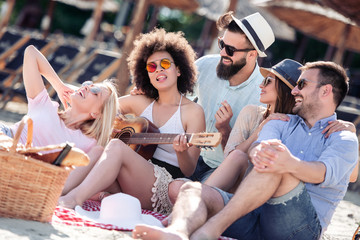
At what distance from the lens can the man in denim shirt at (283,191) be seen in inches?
126

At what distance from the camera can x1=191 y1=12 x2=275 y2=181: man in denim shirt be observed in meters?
4.91

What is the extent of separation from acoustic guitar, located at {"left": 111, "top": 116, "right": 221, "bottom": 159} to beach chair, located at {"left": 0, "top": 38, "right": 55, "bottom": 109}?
523 cm

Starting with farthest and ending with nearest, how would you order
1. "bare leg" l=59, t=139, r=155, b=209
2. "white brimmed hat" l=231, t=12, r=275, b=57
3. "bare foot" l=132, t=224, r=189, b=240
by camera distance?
"white brimmed hat" l=231, t=12, r=275, b=57, "bare leg" l=59, t=139, r=155, b=209, "bare foot" l=132, t=224, r=189, b=240

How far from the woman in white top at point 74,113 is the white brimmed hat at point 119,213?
685 mm

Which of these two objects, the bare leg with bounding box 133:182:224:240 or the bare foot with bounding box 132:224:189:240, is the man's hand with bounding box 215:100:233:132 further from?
the bare foot with bounding box 132:224:189:240

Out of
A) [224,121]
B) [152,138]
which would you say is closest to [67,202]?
[152,138]

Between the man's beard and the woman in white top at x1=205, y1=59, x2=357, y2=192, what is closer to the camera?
the woman in white top at x1=205, y1=59, x2=357, y2=192

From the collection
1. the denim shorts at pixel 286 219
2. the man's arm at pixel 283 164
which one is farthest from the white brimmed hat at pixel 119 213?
the man's arm at pixel 283 164

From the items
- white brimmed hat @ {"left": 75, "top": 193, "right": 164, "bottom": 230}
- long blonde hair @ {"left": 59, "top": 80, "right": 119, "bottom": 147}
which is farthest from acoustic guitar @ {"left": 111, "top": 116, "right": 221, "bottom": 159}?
white brimmed hat @ {"left": 75, "top": 193, "right": 164, "bottom": 230}

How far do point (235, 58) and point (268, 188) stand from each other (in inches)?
77.4

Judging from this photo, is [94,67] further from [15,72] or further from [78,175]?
[78,175]

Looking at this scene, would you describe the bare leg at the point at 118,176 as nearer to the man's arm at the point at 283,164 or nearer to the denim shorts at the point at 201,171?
the denim shorts at the point at 201,171

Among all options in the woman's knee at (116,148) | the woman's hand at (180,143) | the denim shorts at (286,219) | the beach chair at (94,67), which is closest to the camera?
the denim shorts at (286,219)

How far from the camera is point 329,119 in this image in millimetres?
3742
